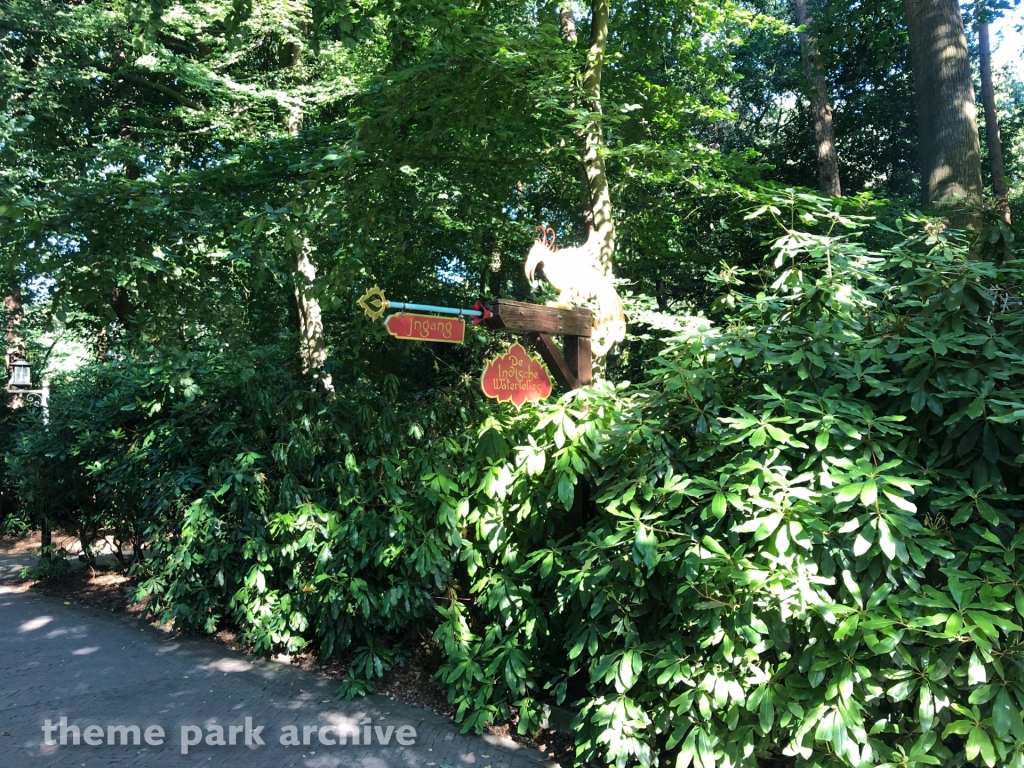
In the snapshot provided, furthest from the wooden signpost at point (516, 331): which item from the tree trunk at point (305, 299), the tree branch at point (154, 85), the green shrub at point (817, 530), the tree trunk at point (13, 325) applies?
the tree trunk at point (13, 325)

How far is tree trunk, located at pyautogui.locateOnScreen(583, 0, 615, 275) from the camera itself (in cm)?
607

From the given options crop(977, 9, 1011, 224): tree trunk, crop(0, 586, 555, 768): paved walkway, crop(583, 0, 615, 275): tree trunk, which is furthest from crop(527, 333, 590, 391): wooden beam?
crop(977, 9, 1011, 224): tree trunk

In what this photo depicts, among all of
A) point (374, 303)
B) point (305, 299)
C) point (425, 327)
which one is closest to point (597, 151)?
point (425, 327)

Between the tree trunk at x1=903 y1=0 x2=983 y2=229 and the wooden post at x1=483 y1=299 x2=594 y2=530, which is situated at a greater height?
the tree trunk at x1=903 y1=0 x2=983 y2=229

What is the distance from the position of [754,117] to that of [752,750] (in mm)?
20608

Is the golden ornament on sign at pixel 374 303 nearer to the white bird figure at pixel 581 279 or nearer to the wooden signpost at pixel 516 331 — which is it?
the wooden signpost at pixel 516 331

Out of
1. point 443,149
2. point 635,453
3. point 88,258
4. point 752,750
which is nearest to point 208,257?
point 88,258

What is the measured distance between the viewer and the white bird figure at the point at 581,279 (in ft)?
15.7

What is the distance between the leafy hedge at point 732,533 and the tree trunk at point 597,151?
201cm

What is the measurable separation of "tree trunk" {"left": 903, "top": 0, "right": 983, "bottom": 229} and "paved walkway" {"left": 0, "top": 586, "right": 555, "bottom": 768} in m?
6.36

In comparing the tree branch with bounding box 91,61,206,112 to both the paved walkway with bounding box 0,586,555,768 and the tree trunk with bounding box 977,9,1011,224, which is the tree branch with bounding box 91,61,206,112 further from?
the tree trunk with bounding box 977,9,1011,224

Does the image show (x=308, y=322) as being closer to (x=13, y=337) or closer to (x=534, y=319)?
(x=534, y=319)

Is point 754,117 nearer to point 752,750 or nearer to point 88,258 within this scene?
point 88,258

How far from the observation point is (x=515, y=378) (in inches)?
174
